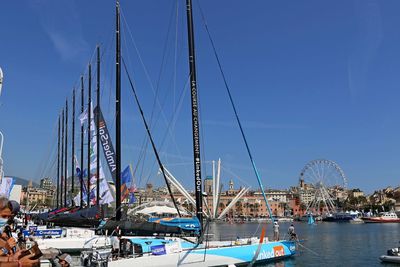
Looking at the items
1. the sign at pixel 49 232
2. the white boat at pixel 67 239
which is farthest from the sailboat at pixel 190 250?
the sign at pixel 49 232

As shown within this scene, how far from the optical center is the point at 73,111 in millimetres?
50250

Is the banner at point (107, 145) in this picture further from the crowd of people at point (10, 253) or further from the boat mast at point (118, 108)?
the crowd of people at point (10, 253)

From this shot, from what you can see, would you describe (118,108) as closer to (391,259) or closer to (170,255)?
(170,255)

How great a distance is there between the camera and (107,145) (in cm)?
2858

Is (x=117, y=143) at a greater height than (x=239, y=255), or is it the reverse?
(x=117, y=143)

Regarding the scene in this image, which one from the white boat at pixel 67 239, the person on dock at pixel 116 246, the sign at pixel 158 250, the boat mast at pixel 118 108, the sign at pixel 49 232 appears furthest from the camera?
the sign at pixel 49 232

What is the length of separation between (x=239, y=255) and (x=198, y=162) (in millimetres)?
6647

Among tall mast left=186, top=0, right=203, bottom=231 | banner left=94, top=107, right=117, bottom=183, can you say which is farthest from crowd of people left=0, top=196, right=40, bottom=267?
Answer: banner left=94, top=107, right=117, bottom=183

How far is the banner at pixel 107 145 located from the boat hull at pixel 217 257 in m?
9.75

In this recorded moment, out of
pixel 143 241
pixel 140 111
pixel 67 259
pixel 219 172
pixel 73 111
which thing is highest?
pixel 73 111

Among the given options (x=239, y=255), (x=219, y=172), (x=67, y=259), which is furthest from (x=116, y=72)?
(x=67, y=259)

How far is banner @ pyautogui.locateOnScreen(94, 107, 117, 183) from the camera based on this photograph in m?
27.5

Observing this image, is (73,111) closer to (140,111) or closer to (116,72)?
(116,72)

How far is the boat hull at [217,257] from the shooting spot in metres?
17.6
